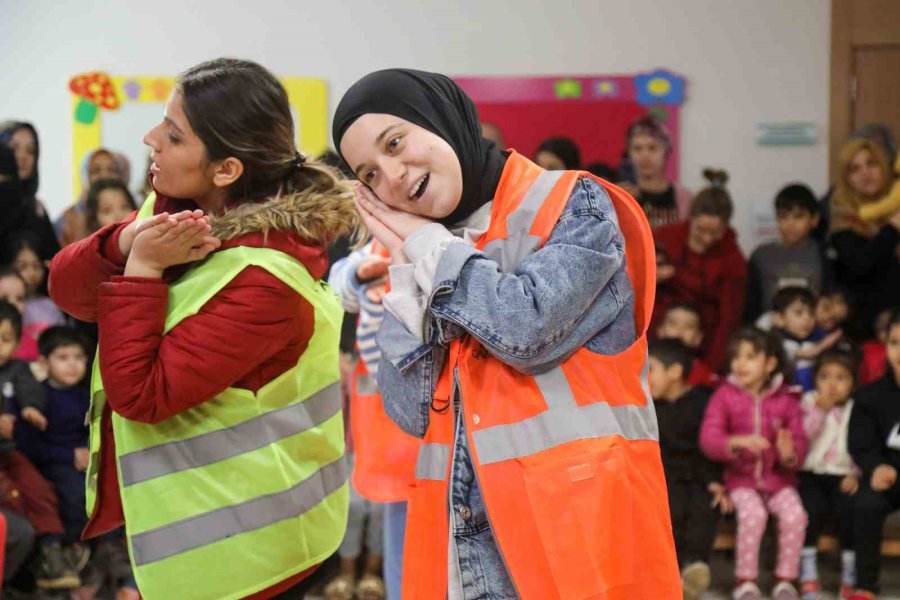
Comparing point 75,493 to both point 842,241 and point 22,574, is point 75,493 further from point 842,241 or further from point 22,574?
point 842,241

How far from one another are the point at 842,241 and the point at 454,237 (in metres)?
4.26

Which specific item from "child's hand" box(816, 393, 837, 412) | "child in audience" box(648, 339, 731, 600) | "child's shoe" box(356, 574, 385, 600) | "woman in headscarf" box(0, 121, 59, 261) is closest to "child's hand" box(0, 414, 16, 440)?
"woman in headscarf" box(0, 121, 59, 261)

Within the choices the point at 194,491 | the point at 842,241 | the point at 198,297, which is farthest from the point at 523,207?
the point at 842,241

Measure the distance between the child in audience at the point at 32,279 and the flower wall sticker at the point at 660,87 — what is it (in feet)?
10.4

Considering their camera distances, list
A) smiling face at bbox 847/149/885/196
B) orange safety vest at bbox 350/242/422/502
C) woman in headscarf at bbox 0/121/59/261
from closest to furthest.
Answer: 1. orange safety vest at bbox 350/242/422/502
2. woman in headscarf at bbox 0/121/59/261
3. smiling face at bbox 847/149/885/196

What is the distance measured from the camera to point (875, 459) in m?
4.42

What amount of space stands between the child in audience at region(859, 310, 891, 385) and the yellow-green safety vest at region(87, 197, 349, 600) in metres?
3.52

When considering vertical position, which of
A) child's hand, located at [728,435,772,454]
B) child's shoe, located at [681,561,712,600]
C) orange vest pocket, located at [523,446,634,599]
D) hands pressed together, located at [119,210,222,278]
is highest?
hands pressed together, located at [119,210,222,278]

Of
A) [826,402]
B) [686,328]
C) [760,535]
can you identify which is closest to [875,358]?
[826,402]

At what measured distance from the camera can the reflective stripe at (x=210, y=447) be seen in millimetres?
1922

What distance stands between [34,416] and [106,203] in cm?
128

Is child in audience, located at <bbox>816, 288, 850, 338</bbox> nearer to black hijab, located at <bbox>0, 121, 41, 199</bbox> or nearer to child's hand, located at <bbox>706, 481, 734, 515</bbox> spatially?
child's hand, located at <bbox>706, 481, 734, 515</bbox>

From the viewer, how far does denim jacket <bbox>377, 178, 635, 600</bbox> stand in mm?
1616

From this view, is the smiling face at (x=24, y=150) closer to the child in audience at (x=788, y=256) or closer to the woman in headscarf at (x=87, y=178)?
the woman in headscarf at (x=87, y=178)
